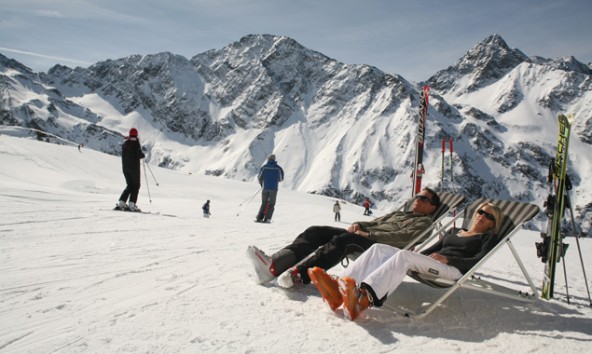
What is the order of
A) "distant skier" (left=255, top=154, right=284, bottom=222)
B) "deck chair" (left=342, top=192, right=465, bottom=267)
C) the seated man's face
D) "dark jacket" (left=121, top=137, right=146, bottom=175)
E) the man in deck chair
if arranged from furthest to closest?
"distant skier" (left=255, top=154, right=284, bottom=222) → "dark jacket" (left=121, top=137, right=146, bottom=175) → the seated man's face → "deck chair" (left=342, top=192, right=465, bottom=267) → the man in deck chair

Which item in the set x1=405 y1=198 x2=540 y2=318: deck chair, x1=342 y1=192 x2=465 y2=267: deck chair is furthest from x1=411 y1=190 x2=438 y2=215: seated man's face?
x1=405 y1=198 x2=540 y2=318: deck chair

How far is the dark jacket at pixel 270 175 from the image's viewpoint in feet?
41.2

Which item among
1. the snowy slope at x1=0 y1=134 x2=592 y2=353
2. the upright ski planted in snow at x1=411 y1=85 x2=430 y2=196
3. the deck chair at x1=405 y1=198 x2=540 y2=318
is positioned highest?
the upright ski planted in snow at x1=411 y1=85 x2=430 y2=196

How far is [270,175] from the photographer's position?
12602mm

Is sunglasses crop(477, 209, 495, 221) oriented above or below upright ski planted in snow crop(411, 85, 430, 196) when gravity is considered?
below

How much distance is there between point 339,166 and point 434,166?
4128cm

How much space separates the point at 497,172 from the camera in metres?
198

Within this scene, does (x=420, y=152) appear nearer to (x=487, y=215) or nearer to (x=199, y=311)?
(x=487, y=215)

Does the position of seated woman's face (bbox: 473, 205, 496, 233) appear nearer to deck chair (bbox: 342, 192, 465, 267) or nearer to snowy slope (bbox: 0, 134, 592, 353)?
deck chair (bbox: 342, 192, 465, 267)

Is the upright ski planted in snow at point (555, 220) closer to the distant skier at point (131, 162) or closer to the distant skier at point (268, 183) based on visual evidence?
the distant skier at point (268, 183)

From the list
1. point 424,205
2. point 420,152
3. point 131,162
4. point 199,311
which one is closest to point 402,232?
point 424,205

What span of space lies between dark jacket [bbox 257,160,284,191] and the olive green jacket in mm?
6937

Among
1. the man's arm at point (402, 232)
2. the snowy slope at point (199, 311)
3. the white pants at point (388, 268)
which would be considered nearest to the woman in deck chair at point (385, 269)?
the white pants at point (388, 268)

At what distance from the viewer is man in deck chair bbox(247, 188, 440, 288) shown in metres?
4.62
